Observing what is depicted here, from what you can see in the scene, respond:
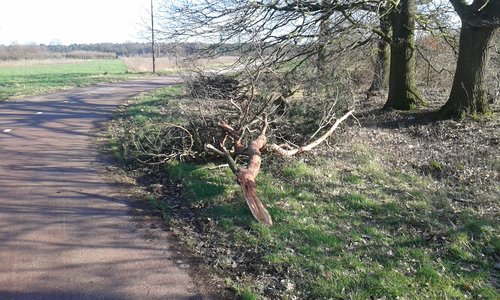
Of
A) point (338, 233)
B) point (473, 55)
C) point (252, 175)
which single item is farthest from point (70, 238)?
point (473, 55)

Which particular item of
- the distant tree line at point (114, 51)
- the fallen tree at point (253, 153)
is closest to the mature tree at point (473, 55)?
the fallen tree at point (253, 153)

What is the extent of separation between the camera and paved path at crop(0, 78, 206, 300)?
4332mm

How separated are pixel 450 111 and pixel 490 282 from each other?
8.32 meters

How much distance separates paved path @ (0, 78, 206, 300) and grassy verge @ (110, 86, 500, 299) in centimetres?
69

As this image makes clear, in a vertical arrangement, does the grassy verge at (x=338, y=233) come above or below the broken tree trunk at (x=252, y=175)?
below

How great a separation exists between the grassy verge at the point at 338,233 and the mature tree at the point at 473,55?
191 inches

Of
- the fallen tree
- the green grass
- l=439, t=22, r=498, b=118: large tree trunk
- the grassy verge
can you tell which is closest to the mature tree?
A: l=439, t=22, r=498, b=118: large tree trunk

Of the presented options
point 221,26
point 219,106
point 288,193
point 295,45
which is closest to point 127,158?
point 219,106

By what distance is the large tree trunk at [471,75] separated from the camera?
11359 mm

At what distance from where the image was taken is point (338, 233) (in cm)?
561

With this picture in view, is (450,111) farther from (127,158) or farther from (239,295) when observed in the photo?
(239,295)

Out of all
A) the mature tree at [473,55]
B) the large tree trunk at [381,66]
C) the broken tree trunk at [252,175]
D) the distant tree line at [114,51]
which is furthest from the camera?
the large tree trunk at [381,66]

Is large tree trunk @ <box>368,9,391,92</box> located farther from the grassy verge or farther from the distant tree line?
the grassy verge

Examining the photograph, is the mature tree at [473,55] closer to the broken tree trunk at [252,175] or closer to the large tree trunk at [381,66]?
the large tree trunk at [381,66]
